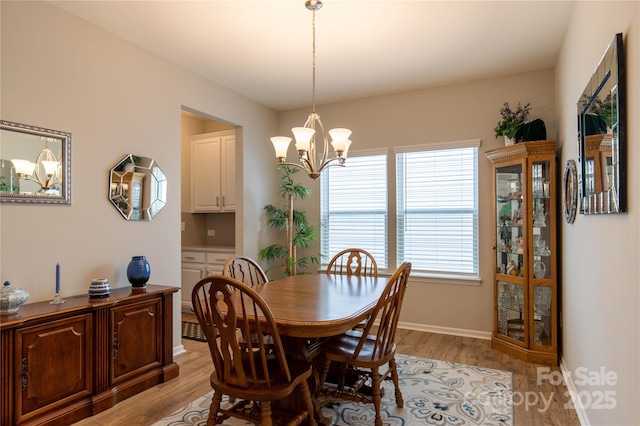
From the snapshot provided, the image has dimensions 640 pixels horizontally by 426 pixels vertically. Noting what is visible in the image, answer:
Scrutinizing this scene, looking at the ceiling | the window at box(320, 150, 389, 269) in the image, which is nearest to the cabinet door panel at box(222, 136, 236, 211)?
the ceiling

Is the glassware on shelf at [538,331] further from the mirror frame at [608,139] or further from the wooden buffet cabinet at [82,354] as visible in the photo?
the wooden buffet cabinet at [82,354]

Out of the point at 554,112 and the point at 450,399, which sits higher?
the point at 554,112

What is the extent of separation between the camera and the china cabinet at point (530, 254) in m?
3.22

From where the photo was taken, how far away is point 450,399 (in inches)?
101

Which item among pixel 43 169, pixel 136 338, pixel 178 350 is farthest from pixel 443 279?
pixel 43 169

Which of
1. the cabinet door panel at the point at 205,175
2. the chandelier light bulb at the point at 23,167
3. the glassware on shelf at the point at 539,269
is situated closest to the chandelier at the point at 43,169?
the chandelier light bulb at the point at 23,167

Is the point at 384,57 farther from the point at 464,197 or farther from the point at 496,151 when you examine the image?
the point at 464,197

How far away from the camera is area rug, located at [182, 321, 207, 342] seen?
155 inches

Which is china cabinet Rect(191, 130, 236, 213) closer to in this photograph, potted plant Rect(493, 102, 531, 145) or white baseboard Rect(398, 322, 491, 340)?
white baseboard Rect(398, 322, 491, 340)

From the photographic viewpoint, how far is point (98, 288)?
2.56 m

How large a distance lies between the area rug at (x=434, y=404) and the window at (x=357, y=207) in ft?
A: 5.56

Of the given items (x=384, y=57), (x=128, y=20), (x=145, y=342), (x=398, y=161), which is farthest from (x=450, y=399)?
(x=128, y=20)

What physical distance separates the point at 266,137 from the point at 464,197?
2.58 metres

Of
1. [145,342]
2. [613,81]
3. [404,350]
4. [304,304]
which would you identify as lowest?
[404,350]
